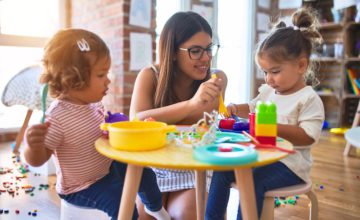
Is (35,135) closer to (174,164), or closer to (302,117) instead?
(174,164)

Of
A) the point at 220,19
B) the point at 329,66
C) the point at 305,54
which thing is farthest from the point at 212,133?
the point at 329,66

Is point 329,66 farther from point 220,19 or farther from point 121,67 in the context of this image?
point 121,67

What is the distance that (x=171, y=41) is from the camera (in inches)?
48.6

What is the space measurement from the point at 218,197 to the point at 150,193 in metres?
0.20

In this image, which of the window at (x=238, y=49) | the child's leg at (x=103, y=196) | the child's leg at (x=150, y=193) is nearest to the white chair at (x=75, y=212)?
the child's leg at (x=103, y=196)

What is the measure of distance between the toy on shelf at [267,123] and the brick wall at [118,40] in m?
1.64

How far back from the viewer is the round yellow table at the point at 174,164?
23.4 inches

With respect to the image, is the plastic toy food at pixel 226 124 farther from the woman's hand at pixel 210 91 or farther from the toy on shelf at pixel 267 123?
the toy on shelf at pixel 267 123

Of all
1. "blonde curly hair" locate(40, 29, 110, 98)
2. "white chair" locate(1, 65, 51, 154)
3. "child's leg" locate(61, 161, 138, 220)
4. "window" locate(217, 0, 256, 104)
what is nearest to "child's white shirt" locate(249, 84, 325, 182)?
"child's leg" locate(61, 161, 138, 220)

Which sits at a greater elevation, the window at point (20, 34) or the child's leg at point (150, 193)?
the window at point (20, 34)

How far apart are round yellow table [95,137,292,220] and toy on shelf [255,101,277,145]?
0.04 metres

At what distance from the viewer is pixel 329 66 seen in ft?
13.1

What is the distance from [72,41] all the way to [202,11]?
8.14 ft

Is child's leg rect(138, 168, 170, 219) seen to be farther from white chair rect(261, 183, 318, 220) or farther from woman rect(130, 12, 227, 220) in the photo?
white chair rect(261, 183, 318, 220)
